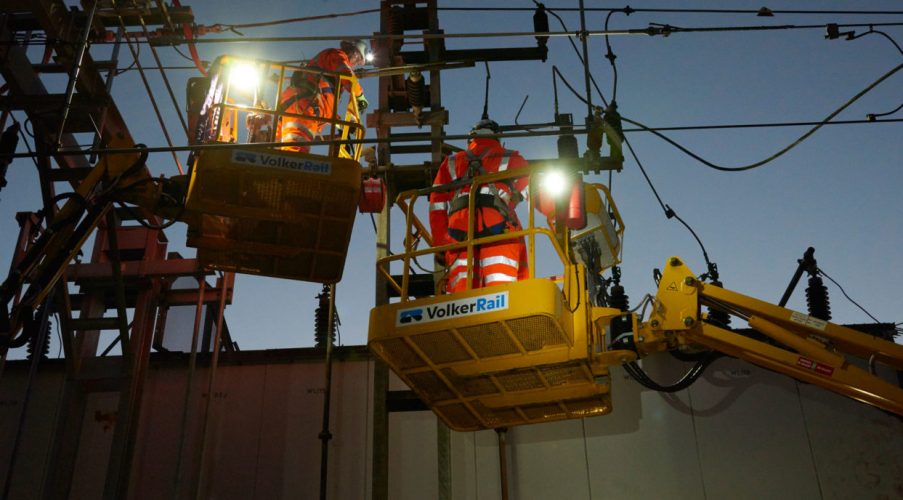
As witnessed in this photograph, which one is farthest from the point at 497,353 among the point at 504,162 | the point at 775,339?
the point at 775,339

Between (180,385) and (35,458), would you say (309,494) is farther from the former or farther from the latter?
(35,458)

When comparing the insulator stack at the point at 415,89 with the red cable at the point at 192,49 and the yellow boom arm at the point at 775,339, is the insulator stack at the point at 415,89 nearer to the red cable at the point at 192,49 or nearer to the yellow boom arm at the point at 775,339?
the red cable at the point at 192,49

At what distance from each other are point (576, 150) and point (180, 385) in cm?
740

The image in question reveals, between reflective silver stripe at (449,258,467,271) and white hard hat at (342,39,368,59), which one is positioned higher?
white hard hat at (342,39,368,59)

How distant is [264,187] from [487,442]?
508 cm

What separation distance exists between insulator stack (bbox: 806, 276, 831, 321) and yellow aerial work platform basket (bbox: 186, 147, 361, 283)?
662cm

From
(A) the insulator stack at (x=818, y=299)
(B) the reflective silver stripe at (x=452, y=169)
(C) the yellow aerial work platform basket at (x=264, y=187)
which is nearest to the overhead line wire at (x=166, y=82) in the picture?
(C) the yellow aerial work platform basket at (x=264, y=187)

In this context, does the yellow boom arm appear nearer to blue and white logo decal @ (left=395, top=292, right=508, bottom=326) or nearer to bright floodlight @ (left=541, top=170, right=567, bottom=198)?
bright floodlight @ (left=541, top=170, right=567, bottom=198)

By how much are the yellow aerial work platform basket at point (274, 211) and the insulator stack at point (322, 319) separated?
→ 3238 millimetres

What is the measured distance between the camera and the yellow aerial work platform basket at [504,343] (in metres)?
6.64

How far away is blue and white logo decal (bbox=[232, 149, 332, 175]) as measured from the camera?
7.59 m

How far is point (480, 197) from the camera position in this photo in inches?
313

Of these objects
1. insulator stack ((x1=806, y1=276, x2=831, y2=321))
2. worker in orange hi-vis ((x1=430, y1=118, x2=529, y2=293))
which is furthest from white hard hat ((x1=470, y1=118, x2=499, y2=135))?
insulator stack ((x1=806, y1=276, x2=831, y2=321))

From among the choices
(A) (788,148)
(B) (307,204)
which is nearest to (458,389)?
(B) (307,204)
